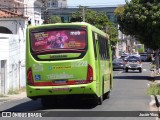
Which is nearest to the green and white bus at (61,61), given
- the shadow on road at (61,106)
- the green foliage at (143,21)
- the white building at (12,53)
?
the shadow on road at (61,106)

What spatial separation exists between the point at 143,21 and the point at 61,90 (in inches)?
946

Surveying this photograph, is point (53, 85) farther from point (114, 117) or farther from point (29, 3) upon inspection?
point (29, 3)

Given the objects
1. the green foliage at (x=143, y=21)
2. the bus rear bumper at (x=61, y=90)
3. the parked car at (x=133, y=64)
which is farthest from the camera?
the parked car at (x=133, y=64)

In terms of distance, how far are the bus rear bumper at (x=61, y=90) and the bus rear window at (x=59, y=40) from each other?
1462 millimetres

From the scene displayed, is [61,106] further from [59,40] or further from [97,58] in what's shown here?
[59,40]

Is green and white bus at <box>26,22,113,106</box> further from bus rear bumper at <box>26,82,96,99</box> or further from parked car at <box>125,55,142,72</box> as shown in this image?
parked car at <box>125,55,142,72</box>

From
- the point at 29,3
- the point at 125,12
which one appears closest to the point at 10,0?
the point at 29,3

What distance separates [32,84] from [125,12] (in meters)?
26.5

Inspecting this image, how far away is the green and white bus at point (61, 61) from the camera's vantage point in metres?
18.8

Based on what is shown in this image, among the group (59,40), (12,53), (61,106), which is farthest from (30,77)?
(12,53)

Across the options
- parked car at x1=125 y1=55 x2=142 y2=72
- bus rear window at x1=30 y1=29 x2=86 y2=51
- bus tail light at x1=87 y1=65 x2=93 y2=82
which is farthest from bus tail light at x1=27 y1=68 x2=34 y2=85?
parked car at x1=125 y1=55 x2=142 y2=72

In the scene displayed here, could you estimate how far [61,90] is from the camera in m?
18.8

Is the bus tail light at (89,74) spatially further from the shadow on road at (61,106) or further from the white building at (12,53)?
the white building at (12,53)

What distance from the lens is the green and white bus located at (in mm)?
18812
